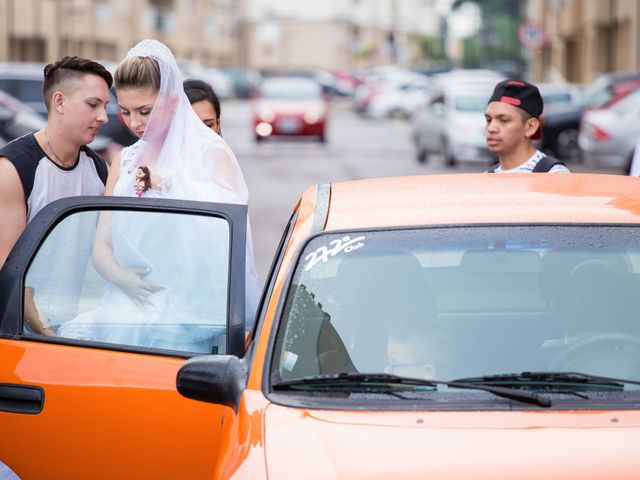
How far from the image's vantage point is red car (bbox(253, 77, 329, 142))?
1303 inches

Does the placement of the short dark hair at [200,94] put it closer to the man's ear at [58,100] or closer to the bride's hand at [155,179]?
the man's ear at [58,100]

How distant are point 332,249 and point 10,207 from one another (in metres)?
1.50

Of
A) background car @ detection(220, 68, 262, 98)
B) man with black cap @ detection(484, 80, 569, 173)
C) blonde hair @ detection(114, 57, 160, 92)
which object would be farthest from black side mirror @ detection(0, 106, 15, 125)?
background car @ detection(220, 68, 262, 98)

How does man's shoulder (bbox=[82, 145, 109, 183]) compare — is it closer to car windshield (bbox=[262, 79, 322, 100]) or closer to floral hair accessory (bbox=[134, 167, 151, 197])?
floral hair accessory (bbox=[134, 167, 151, 197])

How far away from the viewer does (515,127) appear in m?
5.92

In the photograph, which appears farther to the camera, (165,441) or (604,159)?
(604,159)

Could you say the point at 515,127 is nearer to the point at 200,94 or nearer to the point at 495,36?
the point at 200,94

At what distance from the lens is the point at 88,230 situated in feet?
13.6

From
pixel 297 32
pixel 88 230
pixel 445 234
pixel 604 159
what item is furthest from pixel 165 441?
pixel 297 32

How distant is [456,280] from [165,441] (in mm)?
981

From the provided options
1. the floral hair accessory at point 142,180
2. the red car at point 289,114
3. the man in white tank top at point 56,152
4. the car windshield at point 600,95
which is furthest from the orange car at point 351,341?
the red car at point 289,114

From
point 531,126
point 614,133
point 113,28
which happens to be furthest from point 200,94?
point 113,28

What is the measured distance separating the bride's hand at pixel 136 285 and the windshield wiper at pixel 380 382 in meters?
0.90

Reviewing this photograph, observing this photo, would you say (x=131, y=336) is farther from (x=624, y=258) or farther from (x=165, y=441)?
(x=624, y=258)
